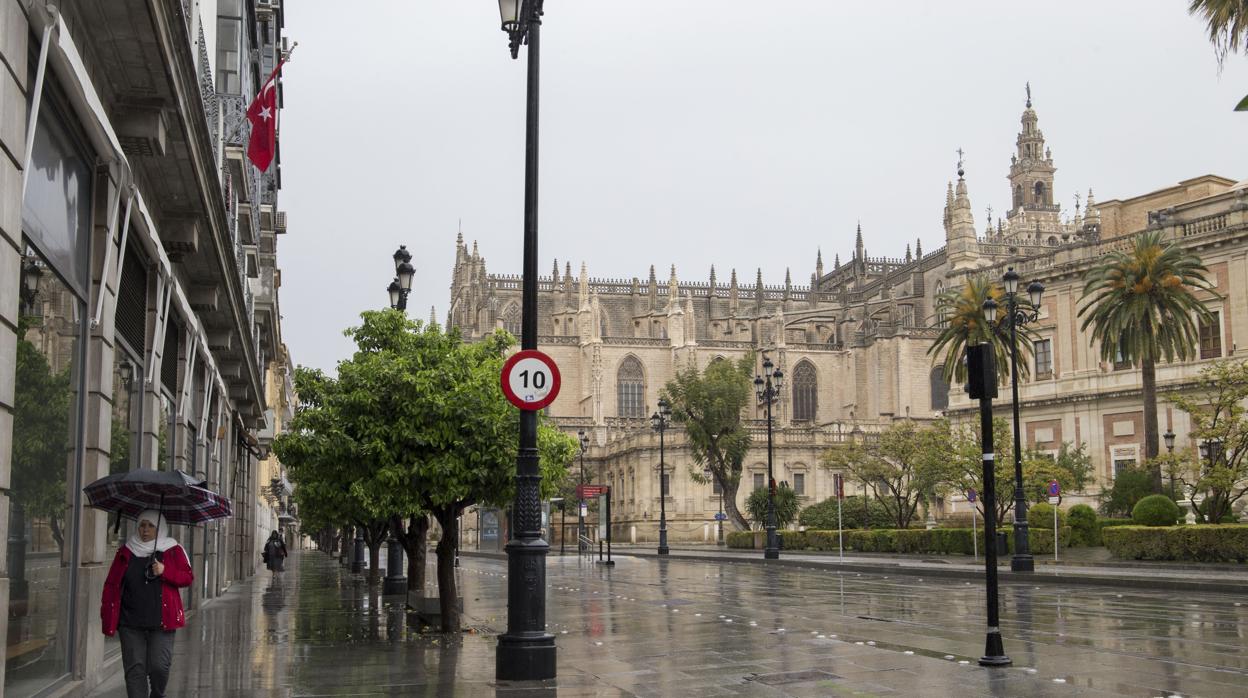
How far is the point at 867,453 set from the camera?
4956 centimetres

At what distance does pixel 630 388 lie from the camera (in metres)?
87.5

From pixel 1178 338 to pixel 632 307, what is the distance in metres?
61.3

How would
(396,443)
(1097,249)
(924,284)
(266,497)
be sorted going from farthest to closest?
(924,284), (266,497), (1097,249), (396,443)

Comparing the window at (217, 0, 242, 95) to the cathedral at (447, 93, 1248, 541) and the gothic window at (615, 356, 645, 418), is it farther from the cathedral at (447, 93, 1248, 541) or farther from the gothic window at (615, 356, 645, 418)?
the gothic window at (615, 356, 645, 418)

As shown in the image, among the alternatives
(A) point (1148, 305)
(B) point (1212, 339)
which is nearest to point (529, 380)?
(A) point (1148, 305)

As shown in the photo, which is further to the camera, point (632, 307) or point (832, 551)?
point (632, 307)

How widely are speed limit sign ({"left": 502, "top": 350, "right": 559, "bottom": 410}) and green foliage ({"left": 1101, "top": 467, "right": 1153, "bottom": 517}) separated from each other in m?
32.4

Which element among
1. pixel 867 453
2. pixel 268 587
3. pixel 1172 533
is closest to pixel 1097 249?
pixel 867 453

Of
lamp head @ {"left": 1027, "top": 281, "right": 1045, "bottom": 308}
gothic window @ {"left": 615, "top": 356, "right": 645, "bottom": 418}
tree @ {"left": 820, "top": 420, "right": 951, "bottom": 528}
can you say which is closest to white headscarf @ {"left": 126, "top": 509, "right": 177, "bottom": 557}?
lamp head @ {"left": 1027, "top": 281, "right": 1045, "bottom": 308}

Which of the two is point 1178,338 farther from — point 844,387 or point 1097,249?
point 844,387

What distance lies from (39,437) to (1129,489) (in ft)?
123

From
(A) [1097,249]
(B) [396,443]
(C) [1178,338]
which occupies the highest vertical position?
(A) [1097,249]

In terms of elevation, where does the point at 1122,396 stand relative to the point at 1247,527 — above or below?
above

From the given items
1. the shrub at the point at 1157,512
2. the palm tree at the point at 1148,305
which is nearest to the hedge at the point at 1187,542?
the shrub at the point at 1157,512
